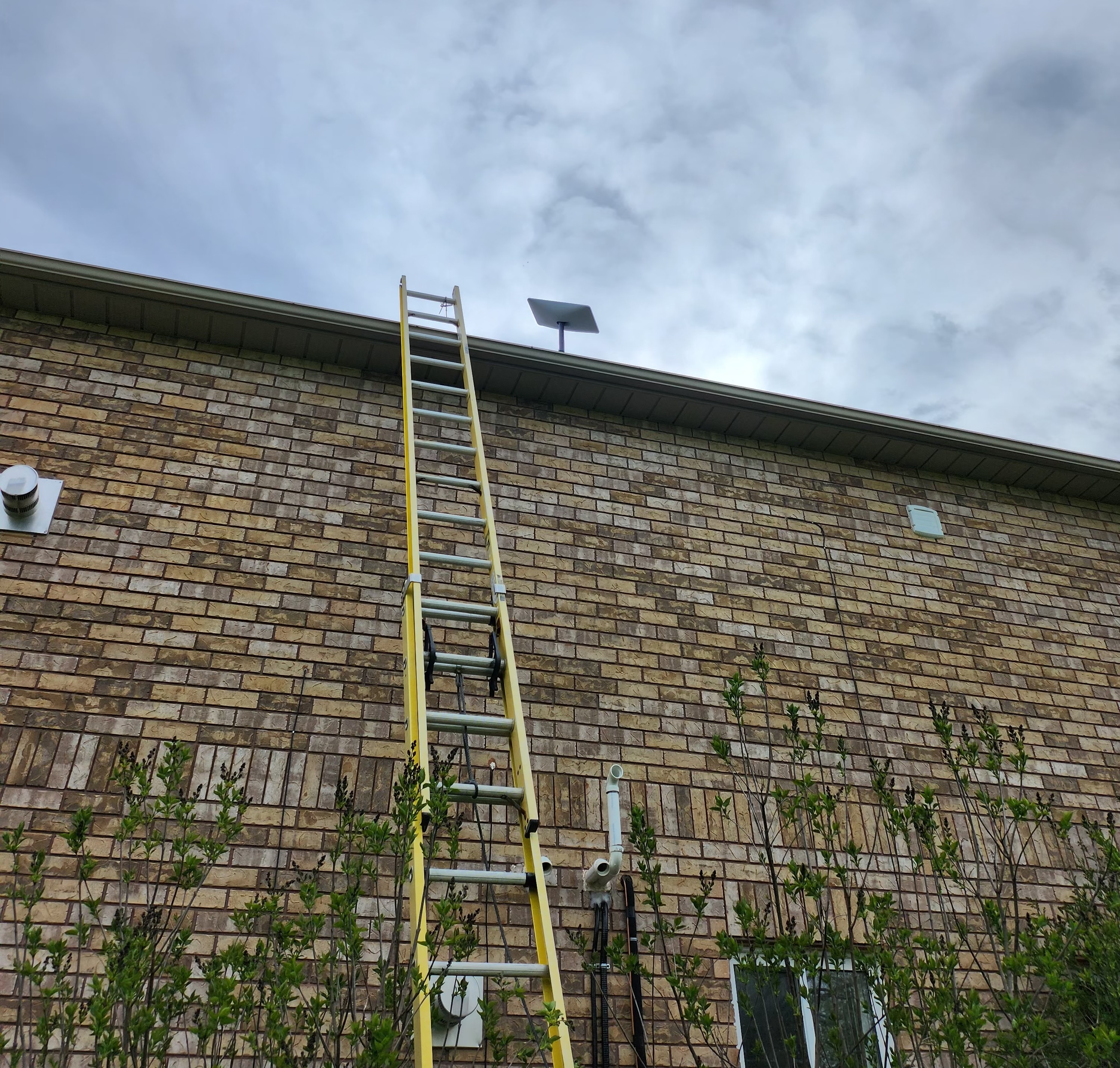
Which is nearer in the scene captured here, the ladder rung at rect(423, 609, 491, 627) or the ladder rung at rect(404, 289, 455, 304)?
the ladder rung at rect(423, 609, 491, 627)

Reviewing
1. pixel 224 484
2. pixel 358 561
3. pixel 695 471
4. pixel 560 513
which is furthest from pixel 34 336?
pixel 695 471

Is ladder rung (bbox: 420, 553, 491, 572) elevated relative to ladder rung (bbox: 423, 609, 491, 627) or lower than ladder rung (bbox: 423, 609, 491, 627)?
elevated

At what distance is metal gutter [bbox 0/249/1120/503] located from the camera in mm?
5789

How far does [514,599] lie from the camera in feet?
18.3

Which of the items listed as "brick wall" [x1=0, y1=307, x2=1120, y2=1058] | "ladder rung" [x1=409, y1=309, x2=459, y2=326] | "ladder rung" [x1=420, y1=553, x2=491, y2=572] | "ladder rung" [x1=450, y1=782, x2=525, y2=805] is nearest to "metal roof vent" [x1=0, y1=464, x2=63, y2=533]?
"brick wall" [x1=0, y1=307, x2=1120, y2=1058]

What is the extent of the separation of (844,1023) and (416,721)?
8.14 ft

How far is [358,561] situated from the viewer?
17.9 ft

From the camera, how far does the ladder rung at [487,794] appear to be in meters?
3.37

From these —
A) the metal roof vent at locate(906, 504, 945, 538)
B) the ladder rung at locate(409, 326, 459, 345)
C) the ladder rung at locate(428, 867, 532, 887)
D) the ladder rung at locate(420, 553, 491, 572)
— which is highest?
the ladder rung at locate(409, 326, 459, 345)

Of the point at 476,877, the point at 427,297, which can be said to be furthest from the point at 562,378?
the point at 476,877

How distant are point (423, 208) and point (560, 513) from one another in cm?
777

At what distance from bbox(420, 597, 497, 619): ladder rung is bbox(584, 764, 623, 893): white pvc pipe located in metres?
1.07

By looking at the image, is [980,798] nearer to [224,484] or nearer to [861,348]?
[224,484]

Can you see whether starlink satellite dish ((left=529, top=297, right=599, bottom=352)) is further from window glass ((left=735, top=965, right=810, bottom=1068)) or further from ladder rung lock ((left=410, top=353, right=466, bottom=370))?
window glass ((left=735, top=965, right=810, bottom=1068))
